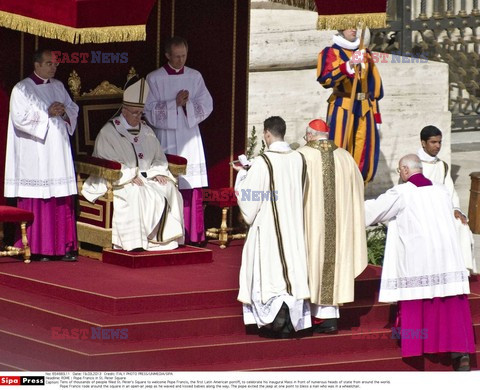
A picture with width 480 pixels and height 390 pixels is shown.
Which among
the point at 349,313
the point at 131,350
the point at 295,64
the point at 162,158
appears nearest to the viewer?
the point at 131,350

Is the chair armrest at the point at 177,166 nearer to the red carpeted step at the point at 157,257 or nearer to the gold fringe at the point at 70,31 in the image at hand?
the red carpeted step at the point at 157,257

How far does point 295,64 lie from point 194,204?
2.91 m

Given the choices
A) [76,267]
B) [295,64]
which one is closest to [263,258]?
[76,267]

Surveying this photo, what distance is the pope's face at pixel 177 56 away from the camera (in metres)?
16.6

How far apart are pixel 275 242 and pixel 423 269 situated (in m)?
1.16

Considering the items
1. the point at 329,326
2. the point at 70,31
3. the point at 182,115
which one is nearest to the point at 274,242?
the point at 329,326

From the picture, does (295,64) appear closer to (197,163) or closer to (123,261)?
(197,163)

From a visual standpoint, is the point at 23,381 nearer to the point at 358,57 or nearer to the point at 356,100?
the point at 358,57

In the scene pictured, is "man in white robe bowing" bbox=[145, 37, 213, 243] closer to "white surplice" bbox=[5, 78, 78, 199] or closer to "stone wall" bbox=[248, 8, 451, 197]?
"white surplice" bbox=[5, 78, 78, 199]

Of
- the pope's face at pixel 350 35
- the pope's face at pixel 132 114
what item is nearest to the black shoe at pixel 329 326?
the pope's face at pixel 132 114

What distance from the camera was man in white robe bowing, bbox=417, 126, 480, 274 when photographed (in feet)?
52.5

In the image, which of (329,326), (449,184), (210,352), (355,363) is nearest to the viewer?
(210,352)

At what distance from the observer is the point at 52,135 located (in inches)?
634

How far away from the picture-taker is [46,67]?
16.0 metres
